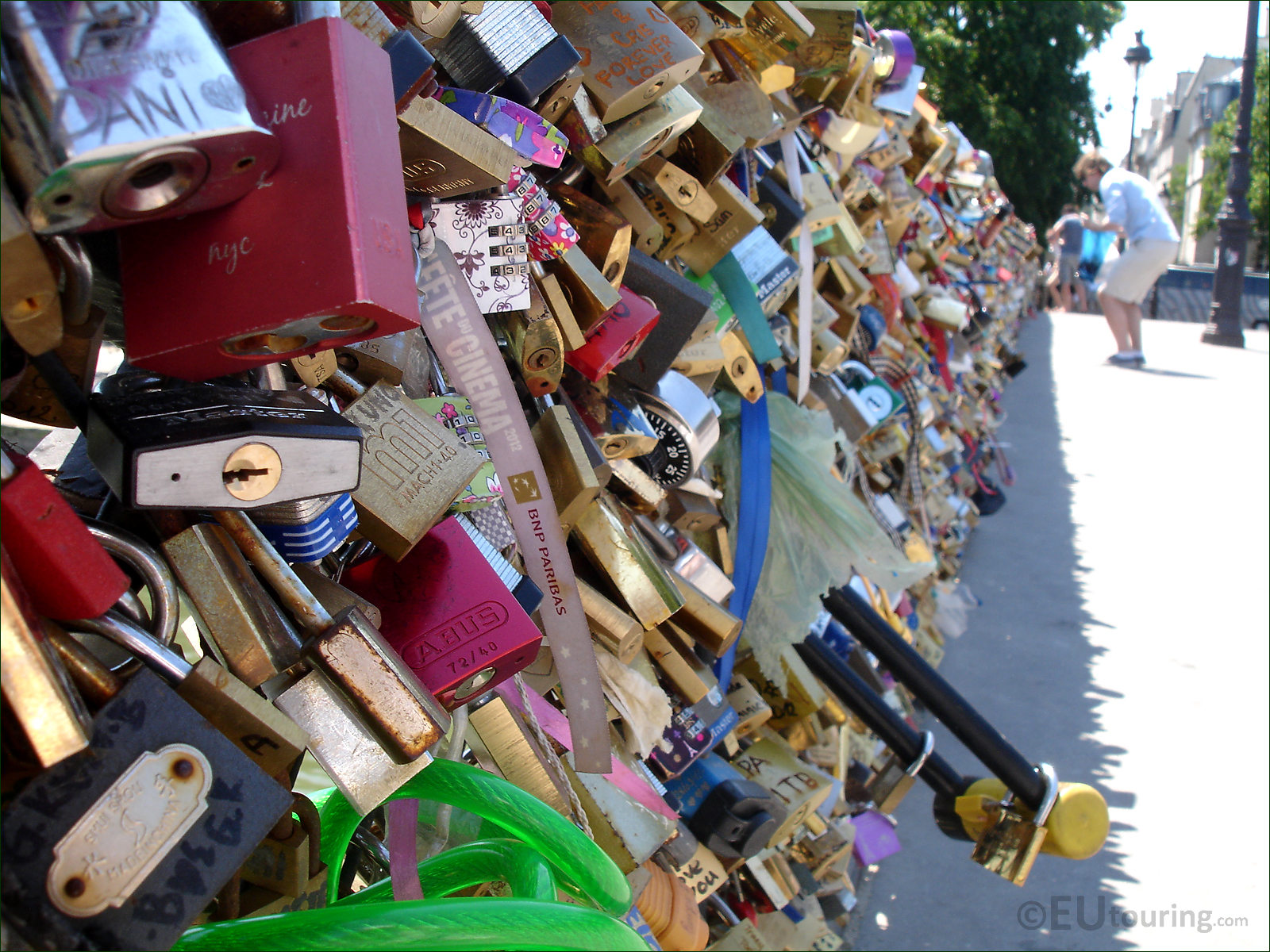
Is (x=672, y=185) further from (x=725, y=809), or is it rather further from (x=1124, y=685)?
(x=1124, y=685)

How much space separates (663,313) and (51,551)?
3.53ft

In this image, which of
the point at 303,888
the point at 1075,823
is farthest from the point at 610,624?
the point at 1075,823

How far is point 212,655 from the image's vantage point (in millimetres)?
708

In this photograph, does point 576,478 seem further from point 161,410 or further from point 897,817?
point 897,817

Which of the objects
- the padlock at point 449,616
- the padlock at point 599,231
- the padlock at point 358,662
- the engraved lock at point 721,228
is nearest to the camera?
the padlock at point 358,662

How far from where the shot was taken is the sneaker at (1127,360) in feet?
35.7

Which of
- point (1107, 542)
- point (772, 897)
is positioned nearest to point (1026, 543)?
point (1107, 542)

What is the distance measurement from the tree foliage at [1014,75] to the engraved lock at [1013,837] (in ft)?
69.5

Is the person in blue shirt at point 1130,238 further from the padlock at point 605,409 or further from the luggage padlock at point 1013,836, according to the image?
the padlock at point 605,409

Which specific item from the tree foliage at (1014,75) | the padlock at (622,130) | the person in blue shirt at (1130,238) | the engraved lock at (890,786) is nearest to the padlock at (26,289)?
the padlock at (622,130)

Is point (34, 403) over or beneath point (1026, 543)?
over

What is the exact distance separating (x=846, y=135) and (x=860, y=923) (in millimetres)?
2124

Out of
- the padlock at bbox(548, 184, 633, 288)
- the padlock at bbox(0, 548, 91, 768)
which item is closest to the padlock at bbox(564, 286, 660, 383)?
the padlock at bbox(548, 184, 633, 288)

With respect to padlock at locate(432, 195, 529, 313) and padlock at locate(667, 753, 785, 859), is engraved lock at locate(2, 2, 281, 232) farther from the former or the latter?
padlock at locate(667, 753, 785, 859)
